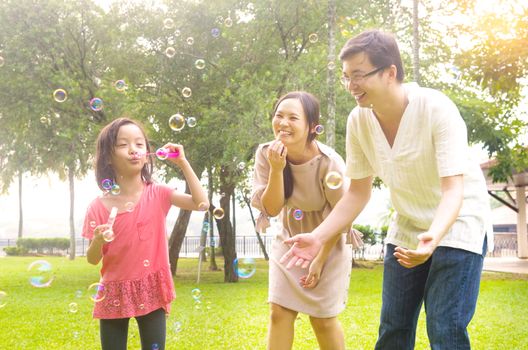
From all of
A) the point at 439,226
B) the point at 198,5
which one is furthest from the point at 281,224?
the point at 198,5

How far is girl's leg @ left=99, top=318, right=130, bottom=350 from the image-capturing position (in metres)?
3.48

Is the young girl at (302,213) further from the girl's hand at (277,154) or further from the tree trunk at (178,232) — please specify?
the tree trunk at (178,232)

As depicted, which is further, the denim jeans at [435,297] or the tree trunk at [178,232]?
the tree trunk at [178,232]

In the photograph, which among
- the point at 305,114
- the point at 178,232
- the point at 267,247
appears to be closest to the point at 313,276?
the point at 305,114

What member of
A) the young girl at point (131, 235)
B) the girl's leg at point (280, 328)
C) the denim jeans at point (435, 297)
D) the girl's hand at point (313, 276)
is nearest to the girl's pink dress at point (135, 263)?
the young girl at point (131, 235)

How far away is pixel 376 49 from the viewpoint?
2.86m

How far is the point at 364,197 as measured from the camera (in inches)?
133

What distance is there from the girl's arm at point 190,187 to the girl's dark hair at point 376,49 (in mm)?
1039

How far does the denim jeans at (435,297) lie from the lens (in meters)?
2.65

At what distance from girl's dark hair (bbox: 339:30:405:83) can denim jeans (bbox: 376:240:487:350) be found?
0.84 meters

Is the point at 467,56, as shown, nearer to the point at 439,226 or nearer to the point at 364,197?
the point at 364,197

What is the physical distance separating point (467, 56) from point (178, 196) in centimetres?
994

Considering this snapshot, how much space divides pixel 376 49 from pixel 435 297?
1.09m

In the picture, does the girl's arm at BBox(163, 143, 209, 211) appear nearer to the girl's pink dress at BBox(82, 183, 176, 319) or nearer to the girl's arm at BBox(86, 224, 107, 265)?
the girl's pink dress at BBox(82, 183, 176, 319)
